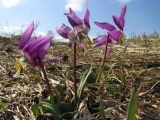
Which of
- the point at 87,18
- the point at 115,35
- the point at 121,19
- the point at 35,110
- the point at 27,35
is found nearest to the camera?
the point at 27,35

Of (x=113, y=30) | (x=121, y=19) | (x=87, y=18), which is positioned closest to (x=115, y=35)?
(x=113, y=30)

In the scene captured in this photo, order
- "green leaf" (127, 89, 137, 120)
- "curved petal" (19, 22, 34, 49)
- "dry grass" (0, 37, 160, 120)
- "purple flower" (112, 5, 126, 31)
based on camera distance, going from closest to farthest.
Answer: "green leaf" (127, 89, 137, 120) → "curved petal" (19, 22, 34, 49) → "dry grass" (0, 37, 160, 120) → "purple flower" (112, 5, 126, 31)

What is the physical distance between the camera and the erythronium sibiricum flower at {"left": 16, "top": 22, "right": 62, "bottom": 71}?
7.25ft

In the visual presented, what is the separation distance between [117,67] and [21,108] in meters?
1.37

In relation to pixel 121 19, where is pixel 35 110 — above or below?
below

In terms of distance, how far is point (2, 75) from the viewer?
11.3 ft

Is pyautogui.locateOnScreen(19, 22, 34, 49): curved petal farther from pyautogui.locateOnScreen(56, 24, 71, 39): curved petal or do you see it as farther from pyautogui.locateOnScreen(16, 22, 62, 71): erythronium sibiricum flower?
pyautogui.locateOnScreen(56, 24, 71, 39): curved petal

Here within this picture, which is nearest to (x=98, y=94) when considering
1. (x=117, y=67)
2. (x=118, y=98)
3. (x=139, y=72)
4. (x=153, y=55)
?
(x=118, y=98)

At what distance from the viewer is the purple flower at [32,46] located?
221cm

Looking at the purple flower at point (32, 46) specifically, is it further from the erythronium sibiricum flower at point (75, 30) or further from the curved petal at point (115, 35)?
the curved petal at point (115, 35)

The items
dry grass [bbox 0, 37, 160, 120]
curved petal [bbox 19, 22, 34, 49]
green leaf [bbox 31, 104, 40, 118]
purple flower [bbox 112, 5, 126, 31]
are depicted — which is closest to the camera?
curved petal [bbox 19, 22, 34, 49]

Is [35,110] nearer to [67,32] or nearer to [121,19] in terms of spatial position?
[67,32]

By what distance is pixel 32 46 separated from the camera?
2.21 m

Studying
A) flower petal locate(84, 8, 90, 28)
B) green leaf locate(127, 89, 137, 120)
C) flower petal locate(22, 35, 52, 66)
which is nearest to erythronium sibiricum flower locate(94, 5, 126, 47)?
flower petal locate(84, 8, 90, 28)
